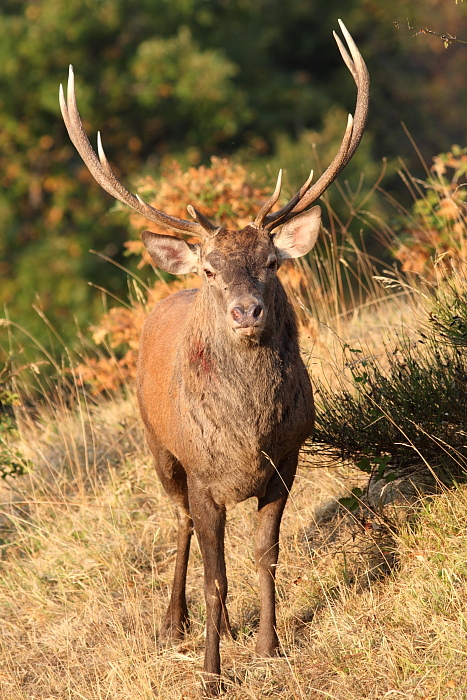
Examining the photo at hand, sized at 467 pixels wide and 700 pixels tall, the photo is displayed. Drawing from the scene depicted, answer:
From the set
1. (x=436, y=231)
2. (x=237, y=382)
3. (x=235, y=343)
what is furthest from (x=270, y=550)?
(x=436, y=231)

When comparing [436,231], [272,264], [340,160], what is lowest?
[436,231]

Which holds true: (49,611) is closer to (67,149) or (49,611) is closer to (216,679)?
(216,679)

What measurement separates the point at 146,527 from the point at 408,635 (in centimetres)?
243

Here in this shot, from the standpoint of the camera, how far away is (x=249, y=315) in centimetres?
400

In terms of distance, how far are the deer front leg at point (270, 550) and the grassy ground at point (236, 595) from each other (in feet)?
0.36

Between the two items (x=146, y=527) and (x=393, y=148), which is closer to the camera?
(x=146, y=527)

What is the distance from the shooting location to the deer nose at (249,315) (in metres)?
4.00

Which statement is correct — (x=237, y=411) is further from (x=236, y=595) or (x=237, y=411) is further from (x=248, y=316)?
(x=236, y=595)

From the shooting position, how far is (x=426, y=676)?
3768 millimetres

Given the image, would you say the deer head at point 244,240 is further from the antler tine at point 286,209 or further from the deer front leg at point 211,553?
the deer front leg at point 211,553

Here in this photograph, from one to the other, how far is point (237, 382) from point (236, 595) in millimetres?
1409

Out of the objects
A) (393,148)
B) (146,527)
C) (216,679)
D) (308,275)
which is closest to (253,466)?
(216,679)

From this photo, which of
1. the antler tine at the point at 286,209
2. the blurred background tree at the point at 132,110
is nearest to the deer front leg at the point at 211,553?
the antler tine at the point at 286,209

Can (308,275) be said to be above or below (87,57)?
below
